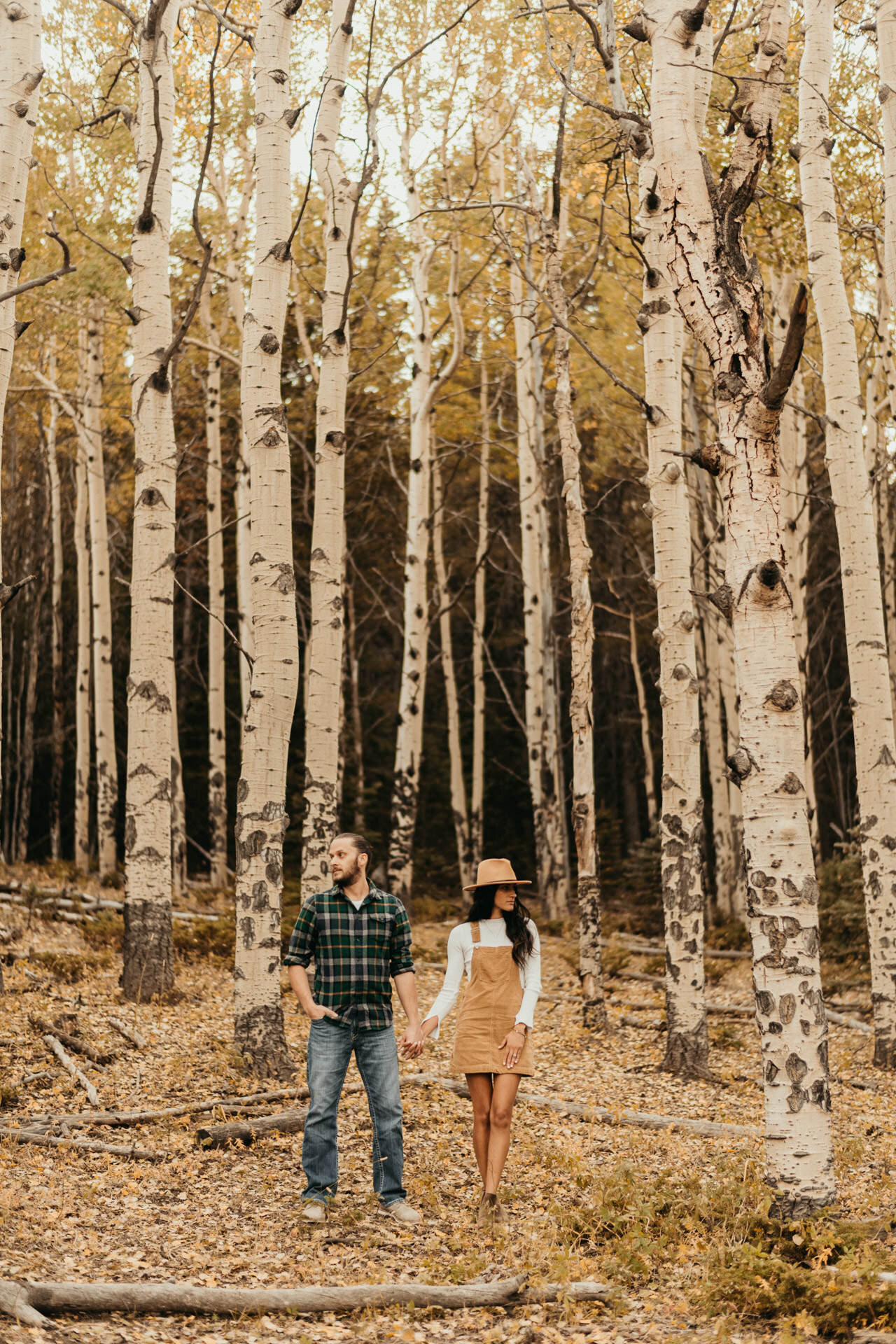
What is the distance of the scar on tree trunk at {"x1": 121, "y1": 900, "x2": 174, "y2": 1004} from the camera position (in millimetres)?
8641

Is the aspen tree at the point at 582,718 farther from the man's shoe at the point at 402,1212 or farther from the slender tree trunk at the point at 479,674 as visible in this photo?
the slender tree trunk at the point at 479,674

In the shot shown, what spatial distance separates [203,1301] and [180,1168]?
5.35 ft

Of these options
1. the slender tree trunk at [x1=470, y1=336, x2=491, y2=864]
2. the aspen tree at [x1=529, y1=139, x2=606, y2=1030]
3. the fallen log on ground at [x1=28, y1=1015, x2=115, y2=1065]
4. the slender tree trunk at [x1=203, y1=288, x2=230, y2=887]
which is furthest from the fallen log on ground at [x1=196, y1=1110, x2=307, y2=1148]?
the slender tree trunk at [x1=470, y1=336, x2=491, y2=864]

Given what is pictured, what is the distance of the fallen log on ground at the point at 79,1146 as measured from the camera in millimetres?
5602

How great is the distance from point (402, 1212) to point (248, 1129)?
51.3 inches

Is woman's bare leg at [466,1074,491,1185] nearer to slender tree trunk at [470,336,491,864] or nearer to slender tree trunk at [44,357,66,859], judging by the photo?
slender tree trunk at [470,336,491,864]

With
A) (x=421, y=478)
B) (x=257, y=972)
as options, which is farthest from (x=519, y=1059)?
(x=421, y=478)

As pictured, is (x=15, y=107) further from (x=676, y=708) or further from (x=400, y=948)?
(x=676, y=708)

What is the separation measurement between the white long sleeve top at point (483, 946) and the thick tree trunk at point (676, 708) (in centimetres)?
312

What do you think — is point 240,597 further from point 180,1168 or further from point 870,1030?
point 180,1168

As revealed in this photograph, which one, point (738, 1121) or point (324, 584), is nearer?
point (738, 1121)

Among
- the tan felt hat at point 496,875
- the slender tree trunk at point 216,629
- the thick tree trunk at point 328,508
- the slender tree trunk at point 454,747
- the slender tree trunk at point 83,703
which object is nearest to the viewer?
the tan felt hat at point 496,875

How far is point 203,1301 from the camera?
3965 millimetres

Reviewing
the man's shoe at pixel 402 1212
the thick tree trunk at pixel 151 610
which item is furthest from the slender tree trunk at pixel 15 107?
the man's shoe at pixel 402 1212
